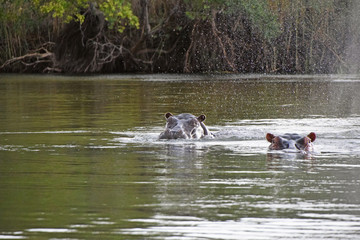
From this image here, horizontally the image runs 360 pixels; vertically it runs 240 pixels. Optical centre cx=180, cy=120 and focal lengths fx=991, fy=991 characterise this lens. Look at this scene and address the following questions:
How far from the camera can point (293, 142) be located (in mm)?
10148

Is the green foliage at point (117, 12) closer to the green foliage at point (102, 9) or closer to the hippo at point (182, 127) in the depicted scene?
the green foliage at point (102, 9)

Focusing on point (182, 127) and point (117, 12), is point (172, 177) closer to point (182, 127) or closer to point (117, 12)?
point (182, 127)

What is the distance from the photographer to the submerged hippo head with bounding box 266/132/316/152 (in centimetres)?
1002

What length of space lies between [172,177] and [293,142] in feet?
8.10

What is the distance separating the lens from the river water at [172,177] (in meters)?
5.71

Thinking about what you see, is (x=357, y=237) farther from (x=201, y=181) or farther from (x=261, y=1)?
(x=261, y=1)

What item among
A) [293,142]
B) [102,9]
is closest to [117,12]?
[102,9]

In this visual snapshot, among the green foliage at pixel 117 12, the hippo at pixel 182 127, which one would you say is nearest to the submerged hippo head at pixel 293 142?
A: the hippo at pixel 182 127

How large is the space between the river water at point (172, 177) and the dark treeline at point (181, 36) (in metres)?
19.7

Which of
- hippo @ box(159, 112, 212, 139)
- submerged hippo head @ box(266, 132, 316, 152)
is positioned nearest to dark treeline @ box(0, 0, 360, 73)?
hippo @ box(159, 112, 212, 139)

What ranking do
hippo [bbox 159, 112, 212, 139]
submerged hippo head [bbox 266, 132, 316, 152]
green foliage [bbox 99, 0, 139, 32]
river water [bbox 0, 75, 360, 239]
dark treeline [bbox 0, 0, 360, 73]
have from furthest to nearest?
1. green foliage [bbox 99, 0, 139, 32]
2. dark treeline [bbox 0, 0, 360, 73]
3. hippo [bbox 159, 112, 212, 139]
4. submerged hippo head [bbox 266, 132, 316, 152]
5. river water [bbox 0, 75, 360, 239]

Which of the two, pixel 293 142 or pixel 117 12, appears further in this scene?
pixel 117 12

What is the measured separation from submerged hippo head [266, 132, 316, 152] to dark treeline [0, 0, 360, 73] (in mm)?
26360

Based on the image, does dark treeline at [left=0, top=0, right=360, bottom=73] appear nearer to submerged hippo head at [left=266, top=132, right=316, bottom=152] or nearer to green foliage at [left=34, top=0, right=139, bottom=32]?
green foliage at [left=34, top=0, right=139, bottom=32]
